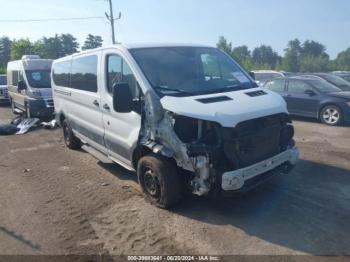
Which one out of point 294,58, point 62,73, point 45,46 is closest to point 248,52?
point 294,58

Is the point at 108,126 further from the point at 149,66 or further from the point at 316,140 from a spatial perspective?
the point at 316,140

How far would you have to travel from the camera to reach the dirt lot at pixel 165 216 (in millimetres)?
3918

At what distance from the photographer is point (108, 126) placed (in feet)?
18.8

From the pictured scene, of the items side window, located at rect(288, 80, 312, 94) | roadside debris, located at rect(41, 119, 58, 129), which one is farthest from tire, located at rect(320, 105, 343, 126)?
roadside debris, located at rect(41, 119, 58, 129)

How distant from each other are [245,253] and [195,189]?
998 mm

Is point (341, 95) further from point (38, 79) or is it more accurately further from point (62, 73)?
point (38, 79)

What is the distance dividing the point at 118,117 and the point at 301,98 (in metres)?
8.12

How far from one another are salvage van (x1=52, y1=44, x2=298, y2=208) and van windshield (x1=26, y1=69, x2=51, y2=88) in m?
7.51

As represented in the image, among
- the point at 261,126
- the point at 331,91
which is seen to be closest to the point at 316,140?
the point at 331,91

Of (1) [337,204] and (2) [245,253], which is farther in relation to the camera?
(1) [337,204]

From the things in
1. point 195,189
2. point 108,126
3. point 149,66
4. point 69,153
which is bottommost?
point 69,153

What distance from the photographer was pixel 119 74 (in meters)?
5.31

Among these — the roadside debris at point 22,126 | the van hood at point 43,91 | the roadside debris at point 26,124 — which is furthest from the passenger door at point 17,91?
the roadside debris at point 26,124

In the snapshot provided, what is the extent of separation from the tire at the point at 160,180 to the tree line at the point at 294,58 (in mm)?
56675
